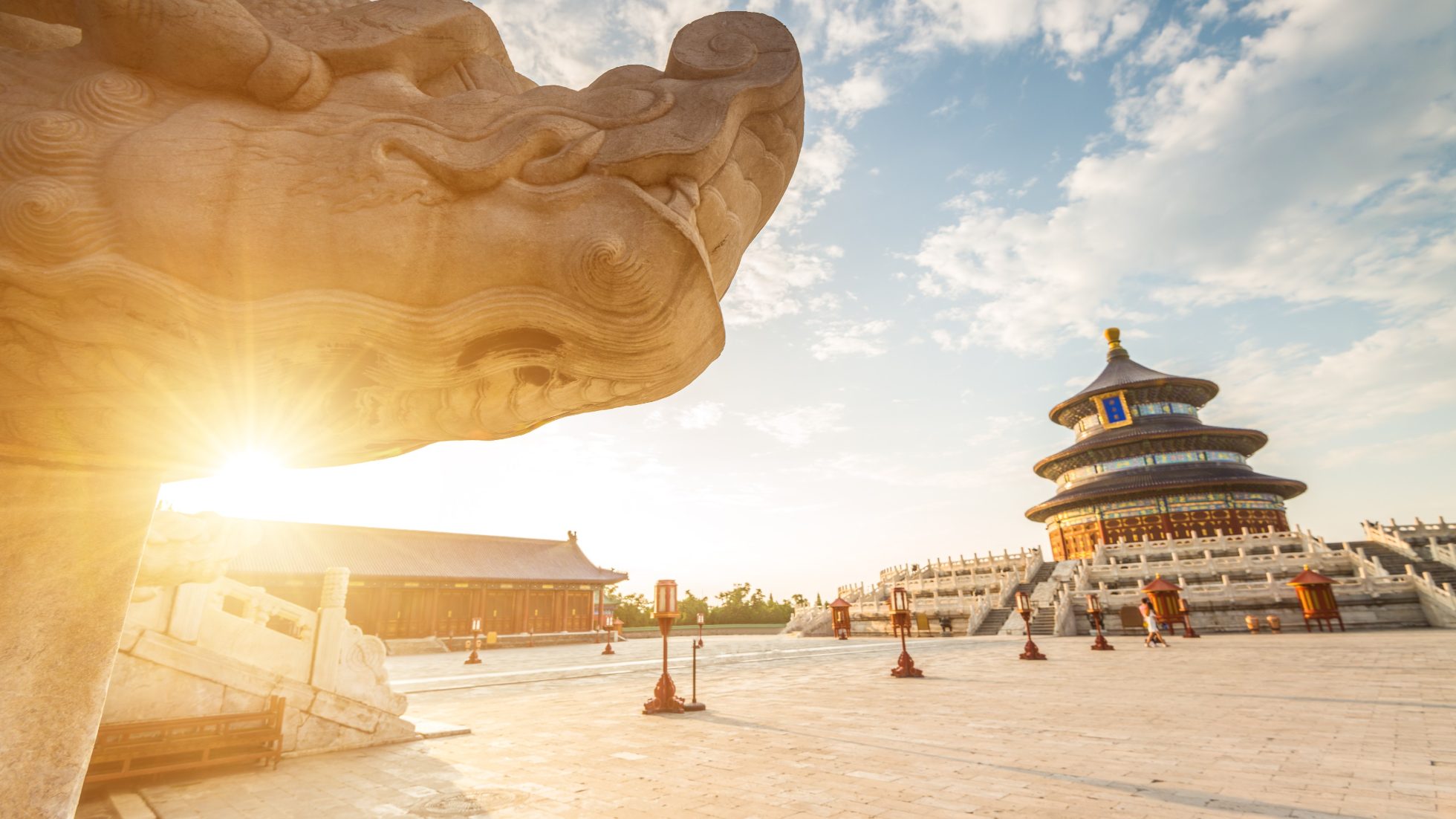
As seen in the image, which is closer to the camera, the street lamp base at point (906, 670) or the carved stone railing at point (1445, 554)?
the street lamp base at point (906, 670)

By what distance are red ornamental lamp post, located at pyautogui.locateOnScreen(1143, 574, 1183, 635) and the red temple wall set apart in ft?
47.3

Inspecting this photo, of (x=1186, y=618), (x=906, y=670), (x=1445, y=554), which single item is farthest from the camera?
(x=1445, y=554)

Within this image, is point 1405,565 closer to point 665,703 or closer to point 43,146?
point 665,703

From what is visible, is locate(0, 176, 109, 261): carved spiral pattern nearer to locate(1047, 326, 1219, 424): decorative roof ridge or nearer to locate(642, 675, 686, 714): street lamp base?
locate(642, 675, 686, 714): street lamp base

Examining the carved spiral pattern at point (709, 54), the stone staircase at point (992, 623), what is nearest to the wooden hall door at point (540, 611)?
the stone staircase at point (992, 623)

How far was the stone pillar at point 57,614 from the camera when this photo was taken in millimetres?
2211

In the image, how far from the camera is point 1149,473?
1505 inches

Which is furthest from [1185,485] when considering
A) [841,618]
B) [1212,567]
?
[841,618]

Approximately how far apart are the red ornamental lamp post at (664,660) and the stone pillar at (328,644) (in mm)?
4139

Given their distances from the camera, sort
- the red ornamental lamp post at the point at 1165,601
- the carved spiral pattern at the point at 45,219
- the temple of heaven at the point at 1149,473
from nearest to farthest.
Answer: the carved spiral pattern at the point at 45,219
the red ornamental lamp post at the point at 1165,601
the temple of heaven at the point at 1149,473

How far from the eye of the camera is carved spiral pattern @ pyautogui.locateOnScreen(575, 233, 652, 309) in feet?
5.21

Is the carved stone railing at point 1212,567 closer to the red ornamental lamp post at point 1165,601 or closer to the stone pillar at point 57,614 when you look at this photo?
the red ornamental lamp post at point 1165,601

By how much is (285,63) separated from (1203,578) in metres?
33.2

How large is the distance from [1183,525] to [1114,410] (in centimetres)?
919
